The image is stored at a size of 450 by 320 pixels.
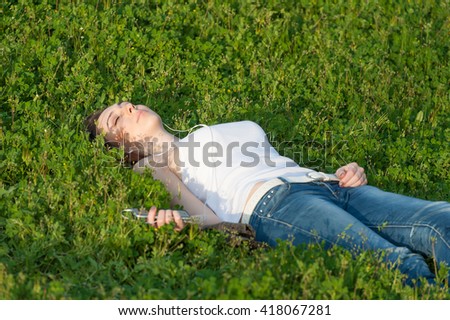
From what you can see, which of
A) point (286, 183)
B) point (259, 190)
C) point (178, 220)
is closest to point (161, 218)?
point (178, 220)

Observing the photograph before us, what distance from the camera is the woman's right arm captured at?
263 inches

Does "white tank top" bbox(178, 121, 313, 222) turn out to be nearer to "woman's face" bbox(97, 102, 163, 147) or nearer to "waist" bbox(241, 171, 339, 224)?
"waist" bbox(241, 171, 339, 224)

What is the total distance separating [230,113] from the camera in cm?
882

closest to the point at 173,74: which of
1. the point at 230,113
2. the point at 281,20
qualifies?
the point at 230,113

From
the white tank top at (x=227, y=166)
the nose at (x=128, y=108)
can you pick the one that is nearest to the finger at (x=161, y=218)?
the white tank top at (x=227, y=166)

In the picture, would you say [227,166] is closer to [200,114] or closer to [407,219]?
[407,219]

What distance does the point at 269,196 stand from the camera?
6578 millimetres

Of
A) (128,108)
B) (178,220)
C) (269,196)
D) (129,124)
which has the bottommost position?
(178,220)

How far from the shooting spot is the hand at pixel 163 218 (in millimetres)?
6363

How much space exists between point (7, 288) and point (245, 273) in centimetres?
149

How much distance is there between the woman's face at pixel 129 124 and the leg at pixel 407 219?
1.75 m

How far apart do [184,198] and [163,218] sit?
0.54 meters

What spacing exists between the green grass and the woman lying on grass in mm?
222

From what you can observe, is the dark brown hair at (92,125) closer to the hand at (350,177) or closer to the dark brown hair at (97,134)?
the dark brown hair at (97,134)
